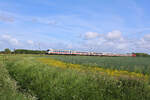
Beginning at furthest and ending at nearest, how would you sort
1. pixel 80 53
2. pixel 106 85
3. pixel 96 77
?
1. pixel 80 53
2. pixel 96 77
3. pixel 106 85

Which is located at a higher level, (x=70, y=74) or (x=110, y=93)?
(x=70, y=74)

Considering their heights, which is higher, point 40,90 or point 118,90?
point 118,90

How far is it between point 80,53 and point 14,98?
80.7 meters

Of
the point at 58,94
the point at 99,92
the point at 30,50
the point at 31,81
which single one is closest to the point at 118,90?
the point at 99,92

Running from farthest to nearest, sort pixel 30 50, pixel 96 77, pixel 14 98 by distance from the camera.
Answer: pixel 30 50, pixel 96 77, pixel 14 98

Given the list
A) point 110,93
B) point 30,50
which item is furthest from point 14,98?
point 30,50

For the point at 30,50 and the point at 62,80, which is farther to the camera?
the point at 30,50

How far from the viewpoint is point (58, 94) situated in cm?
801

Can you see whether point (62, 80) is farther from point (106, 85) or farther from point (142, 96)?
point (142, 96)

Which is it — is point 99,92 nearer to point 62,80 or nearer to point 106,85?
point 106,85

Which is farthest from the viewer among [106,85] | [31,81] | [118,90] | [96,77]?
[31,81]

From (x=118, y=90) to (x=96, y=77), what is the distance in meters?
1.76

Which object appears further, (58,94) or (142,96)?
(58,94)

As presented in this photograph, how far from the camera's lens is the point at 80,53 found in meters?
86.1
